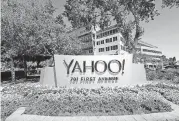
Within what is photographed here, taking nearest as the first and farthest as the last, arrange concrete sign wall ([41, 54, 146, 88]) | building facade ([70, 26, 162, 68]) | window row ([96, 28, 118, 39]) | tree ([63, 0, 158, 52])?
1. concrete sign wall ([41, 54, 146, 88])
2. tree ([63, 0, 158, 52])
3. building facade ([70, 26, 162, 68])
4. window row ([96, 28, 118, 39])

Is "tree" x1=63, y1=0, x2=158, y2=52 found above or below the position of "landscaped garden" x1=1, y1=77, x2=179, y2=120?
above

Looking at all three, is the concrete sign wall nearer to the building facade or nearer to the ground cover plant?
the ground cover plant

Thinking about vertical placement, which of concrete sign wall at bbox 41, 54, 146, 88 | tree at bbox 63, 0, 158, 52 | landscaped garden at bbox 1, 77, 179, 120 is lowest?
landscaped garden at bbox 1, 77, 179, 120

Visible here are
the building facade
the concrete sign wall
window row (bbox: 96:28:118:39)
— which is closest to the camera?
the concrete sign wall

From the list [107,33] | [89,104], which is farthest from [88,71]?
[107,33]

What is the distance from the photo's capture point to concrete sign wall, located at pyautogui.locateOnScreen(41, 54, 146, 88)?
42.1 feet

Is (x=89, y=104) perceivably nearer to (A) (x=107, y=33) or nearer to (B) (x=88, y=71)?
(B) (x=88, y=71)

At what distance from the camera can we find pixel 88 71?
12930mm

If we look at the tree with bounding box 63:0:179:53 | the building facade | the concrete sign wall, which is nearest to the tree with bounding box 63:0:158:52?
the tree with bounding box 63:0:179:53

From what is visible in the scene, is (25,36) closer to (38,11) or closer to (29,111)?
(38,11)

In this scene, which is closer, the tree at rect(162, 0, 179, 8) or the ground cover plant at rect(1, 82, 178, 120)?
the ground cover plant at rect(1, 82, 178, 120)

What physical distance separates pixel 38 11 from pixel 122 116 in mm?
15245

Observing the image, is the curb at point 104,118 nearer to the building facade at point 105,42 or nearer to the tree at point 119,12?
the tree at point 119,12

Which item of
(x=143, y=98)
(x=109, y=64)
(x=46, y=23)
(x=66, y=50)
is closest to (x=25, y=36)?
(x=46, y=23)
